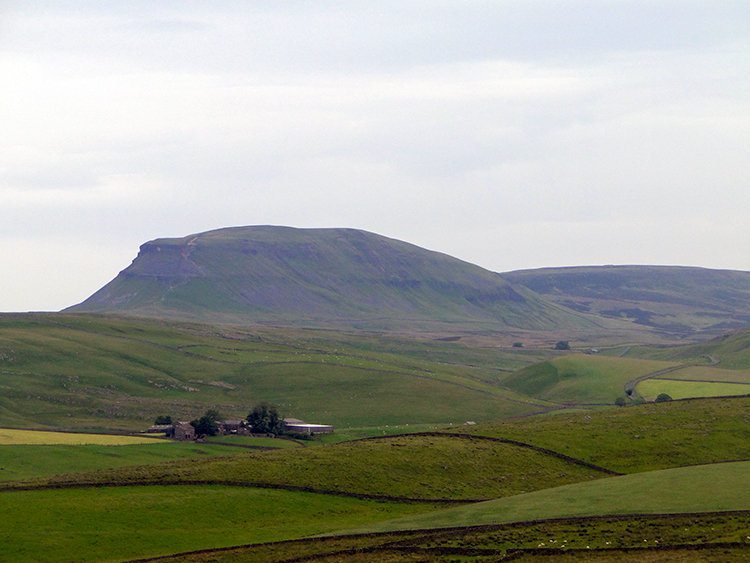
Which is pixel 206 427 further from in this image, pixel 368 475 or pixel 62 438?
pixel 368 475

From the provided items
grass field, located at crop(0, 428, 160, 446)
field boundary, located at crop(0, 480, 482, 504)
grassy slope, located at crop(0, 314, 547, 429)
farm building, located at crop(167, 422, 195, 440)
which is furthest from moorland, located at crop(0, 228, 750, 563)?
farm building, located at crop(167, 422, 195, 440)

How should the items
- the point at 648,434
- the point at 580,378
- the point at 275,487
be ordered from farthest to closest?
the point at 580,378 → the point at 648,434 → the point at 275,487

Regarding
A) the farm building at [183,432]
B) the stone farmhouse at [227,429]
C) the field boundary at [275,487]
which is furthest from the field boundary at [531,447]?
the farm building at [183,432]

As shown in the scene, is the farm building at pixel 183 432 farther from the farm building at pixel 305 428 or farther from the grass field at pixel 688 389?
the grass field at pixel 688 389

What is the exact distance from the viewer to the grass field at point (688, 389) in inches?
5546

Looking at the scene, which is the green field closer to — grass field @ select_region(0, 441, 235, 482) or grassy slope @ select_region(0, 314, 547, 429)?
grass field @ select_region(0, 441, 235, 482)

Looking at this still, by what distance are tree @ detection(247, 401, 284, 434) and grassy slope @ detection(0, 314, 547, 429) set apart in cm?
2005

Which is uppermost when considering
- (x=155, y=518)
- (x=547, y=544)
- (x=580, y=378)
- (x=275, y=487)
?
(x=580, y=378)

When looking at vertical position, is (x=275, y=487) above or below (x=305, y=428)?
above

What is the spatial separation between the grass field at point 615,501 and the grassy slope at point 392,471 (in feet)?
28.2

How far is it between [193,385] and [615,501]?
384ft

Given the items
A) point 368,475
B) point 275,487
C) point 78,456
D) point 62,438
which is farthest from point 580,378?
point 275,487


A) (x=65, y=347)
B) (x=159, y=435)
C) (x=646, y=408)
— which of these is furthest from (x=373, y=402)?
(x=65, y=347)

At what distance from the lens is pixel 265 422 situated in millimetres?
119625
